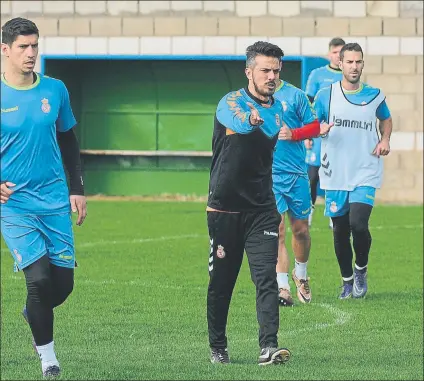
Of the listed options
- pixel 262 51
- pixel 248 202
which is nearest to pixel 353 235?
pixel 248 202

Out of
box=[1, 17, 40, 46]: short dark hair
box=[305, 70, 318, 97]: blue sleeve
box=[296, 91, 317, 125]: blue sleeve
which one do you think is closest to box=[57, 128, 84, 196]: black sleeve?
box=[1, 17, 40, 46]: short dark hair

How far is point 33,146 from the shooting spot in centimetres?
873

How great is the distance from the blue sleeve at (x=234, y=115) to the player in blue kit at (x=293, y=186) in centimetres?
318

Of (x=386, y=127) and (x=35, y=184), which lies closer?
(x=35, y=184)

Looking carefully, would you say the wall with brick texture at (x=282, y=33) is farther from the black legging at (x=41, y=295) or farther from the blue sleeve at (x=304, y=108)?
the black legging at (x=41, y=295)

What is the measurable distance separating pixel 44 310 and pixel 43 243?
42 centimetres

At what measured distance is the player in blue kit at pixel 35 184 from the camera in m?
8.69

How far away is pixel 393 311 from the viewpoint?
12.9 m

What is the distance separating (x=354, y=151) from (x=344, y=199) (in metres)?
0.47

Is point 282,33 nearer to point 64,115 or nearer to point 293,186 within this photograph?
point 293,186

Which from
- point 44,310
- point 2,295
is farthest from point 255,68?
point 2,295

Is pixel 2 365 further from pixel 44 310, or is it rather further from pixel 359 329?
pixel 359 329

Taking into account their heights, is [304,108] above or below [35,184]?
above

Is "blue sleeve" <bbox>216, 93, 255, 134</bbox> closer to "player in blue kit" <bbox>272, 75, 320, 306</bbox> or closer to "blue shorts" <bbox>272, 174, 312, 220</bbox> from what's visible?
"player in blue kit" <bbox>272, 75, 320, 306</bbox>
